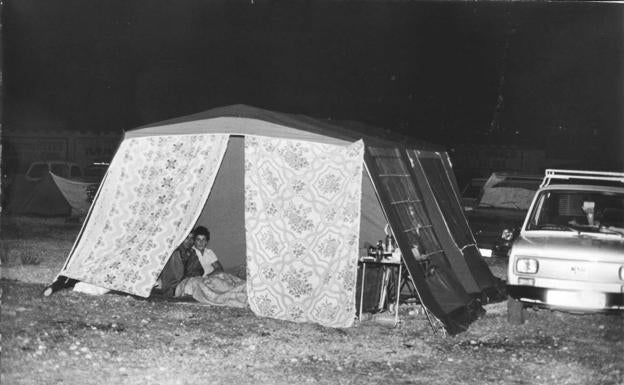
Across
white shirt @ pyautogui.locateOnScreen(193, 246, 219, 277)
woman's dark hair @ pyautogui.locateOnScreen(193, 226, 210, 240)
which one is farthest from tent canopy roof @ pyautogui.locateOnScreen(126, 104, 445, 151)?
white shirt @ pyautogui.locateOnScreen(193, 246, 219, 277)

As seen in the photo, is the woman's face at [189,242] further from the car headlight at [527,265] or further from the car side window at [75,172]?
the car side window at [75,172]

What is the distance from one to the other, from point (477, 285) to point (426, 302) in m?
2.36

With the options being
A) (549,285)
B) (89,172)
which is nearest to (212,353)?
(549,285)

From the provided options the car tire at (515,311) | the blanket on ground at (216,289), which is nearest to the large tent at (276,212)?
the car tire at (515,311)

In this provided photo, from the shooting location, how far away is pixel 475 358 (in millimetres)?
6828

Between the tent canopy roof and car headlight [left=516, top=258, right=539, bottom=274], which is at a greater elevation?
the tent canopy roof

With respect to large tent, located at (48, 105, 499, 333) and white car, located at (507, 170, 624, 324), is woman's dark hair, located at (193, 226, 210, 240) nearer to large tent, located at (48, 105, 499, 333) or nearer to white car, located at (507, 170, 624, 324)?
large tent, located at (48, 105, 499, 333)

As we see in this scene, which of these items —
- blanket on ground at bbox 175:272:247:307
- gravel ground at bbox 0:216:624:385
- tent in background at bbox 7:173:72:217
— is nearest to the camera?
gravel ground at bbox 0:216:624:385

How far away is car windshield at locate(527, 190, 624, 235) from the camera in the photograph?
344 inches

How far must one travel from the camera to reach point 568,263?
780cm

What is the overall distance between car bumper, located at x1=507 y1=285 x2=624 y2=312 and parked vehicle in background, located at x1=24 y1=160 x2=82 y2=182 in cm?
1710

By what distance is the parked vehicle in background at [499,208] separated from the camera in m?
14.1

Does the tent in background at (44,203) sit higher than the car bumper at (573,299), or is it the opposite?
the car bumper at (573,299)

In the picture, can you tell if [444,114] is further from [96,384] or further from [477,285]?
[96,384]
